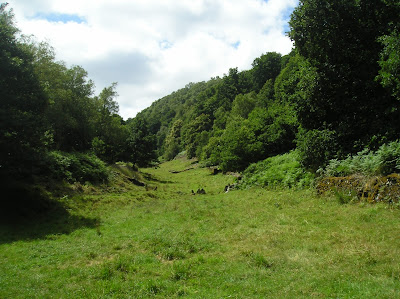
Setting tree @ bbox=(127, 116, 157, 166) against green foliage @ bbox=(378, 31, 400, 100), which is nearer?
green foliage @ bbox=(378, 31, 400, 100)

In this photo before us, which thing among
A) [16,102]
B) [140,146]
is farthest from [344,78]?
[140,146]

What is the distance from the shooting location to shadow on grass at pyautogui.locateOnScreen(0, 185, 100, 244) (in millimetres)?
13310

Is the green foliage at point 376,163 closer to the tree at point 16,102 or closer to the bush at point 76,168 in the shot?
the tree at point 16,102

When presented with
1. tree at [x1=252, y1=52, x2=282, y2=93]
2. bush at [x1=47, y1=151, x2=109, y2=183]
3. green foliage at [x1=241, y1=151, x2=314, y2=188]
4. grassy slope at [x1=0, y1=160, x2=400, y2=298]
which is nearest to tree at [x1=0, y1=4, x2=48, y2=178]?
bush at [x1=47, y1=151, x2=109, y2=183]

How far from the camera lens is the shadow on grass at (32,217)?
43.7 feet

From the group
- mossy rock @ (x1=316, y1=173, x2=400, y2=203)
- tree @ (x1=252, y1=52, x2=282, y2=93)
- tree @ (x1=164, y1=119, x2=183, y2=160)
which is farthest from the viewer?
tree @ (x1=164, y1=119, x2=183, y2=160)

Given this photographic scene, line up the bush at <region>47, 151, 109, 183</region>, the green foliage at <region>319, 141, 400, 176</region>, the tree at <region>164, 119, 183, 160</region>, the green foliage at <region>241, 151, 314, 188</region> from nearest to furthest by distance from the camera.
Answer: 1. the green foliage at <region>319, 141, 400, 176</region>
2. the green foliage at <region>241, 151, 314, 188</region>
3. the bush at <region>47, 151, 109, 183</region>
4. the tree at <region>164, 119, 183, 160</region>

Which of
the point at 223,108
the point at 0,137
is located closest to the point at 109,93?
the point at 0,137

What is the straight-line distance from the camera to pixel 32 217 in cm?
1559

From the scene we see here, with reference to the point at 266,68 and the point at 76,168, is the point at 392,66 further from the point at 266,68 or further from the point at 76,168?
the point at 266,68

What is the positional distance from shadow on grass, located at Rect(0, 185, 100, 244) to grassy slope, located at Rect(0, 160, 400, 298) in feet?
0.47

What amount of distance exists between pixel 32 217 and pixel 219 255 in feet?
39.8

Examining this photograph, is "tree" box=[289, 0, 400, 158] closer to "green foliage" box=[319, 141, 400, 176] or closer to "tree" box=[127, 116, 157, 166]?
"green foliage" box=[319, 141, 400, 176]

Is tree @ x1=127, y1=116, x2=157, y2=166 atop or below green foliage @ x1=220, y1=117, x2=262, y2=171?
atop
